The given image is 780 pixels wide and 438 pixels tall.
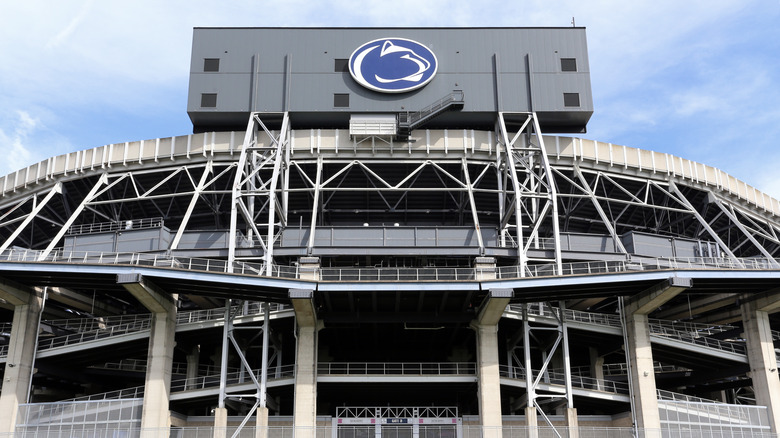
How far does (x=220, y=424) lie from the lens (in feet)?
122

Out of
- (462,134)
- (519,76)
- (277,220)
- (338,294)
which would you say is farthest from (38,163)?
(519,76)

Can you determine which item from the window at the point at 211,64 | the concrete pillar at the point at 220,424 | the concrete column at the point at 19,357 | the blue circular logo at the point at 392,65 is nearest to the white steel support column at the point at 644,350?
the blue circular logo at the point at 392,65

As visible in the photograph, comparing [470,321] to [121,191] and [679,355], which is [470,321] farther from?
[121,191]

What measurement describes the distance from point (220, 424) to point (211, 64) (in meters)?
26.5

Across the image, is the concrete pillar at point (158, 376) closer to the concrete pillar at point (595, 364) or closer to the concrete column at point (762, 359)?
the concrete pillar at point (595, 364)

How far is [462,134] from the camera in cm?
4997

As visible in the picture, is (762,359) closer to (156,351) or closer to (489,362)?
(489,362)

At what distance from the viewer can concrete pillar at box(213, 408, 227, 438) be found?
37000mm

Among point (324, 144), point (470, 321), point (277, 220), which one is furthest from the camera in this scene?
point (277, 220)

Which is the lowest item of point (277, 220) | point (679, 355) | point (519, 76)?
point (679, 355)

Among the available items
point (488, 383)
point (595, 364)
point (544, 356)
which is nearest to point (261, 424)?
point (488, 383)

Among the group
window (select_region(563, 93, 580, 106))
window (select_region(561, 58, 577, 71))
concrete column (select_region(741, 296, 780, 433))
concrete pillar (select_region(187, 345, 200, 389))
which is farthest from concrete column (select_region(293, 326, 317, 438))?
window (select_region(561, 58, 577, 71))

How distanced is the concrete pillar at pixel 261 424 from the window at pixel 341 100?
22.4 m

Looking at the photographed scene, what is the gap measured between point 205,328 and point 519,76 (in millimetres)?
27797
